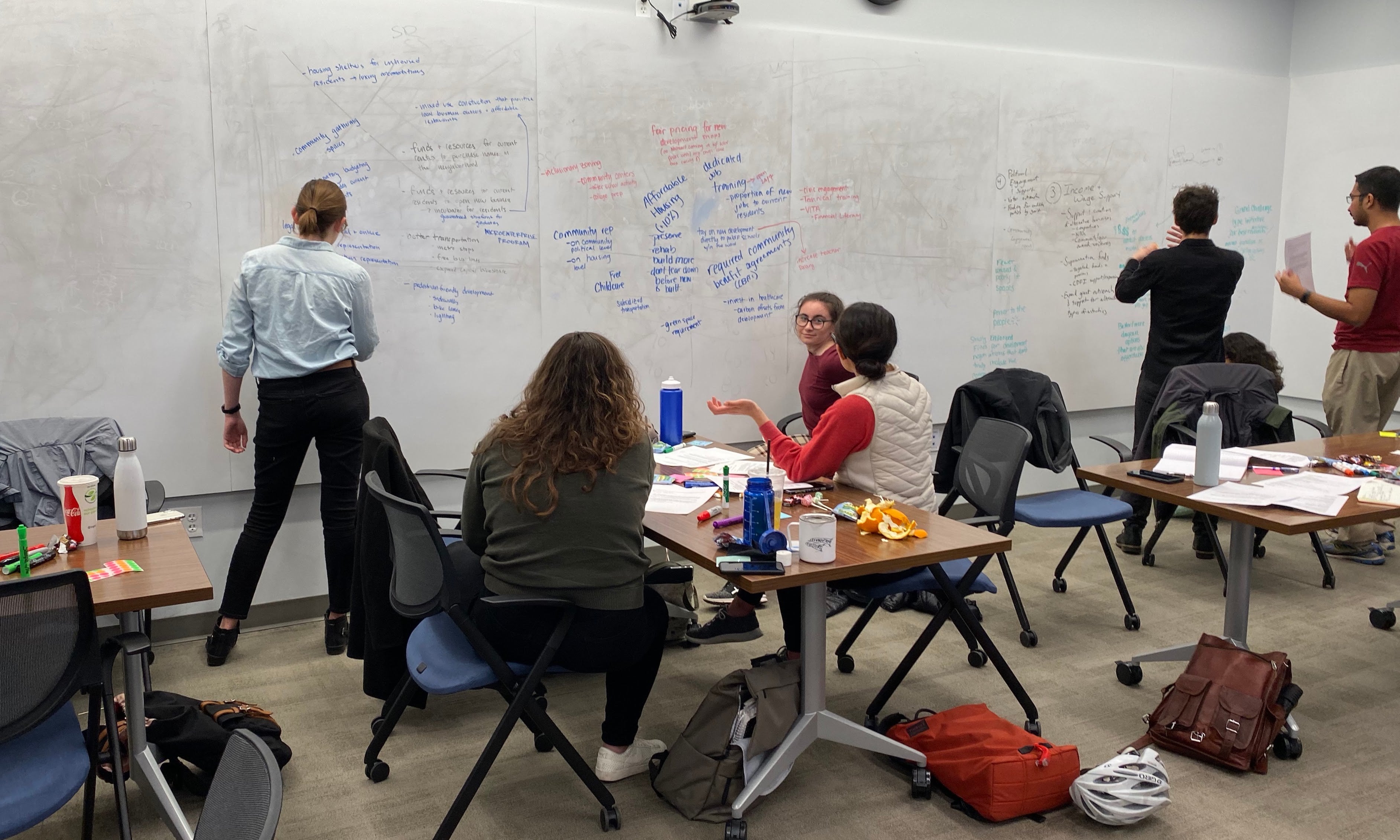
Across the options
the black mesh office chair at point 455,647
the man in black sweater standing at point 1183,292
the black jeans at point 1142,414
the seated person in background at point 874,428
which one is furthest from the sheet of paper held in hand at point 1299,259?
the black mesh office chair at point 455,647

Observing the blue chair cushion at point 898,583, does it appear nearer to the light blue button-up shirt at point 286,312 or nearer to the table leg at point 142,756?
the table leg at point 142,756

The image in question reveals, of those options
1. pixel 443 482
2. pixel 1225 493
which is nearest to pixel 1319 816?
pixel 1225 493

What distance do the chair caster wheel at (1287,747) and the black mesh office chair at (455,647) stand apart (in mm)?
1828

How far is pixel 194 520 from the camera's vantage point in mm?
3750

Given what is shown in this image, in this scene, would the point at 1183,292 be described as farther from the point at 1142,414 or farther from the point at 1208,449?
the point at 1208,449

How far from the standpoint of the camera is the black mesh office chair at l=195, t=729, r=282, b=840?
3.50 ft

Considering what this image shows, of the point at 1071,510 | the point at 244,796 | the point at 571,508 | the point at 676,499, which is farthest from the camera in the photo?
the point at 1071,510

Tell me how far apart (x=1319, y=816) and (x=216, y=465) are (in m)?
3.53

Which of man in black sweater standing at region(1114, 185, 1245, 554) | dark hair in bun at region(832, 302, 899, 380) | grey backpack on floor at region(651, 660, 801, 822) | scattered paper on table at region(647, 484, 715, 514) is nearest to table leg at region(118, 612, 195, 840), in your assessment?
A: grey backpack on floor at region(651, 660, 801, 822)

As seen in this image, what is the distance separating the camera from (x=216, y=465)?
3734 mm

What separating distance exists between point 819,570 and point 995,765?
0.71m

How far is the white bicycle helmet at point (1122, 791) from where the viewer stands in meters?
2.50

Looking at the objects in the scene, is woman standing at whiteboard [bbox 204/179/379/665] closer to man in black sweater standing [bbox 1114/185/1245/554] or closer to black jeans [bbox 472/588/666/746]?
black jeans [bbox 472/588/666/746]

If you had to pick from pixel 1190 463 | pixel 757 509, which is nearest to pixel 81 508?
pixel 757 509
